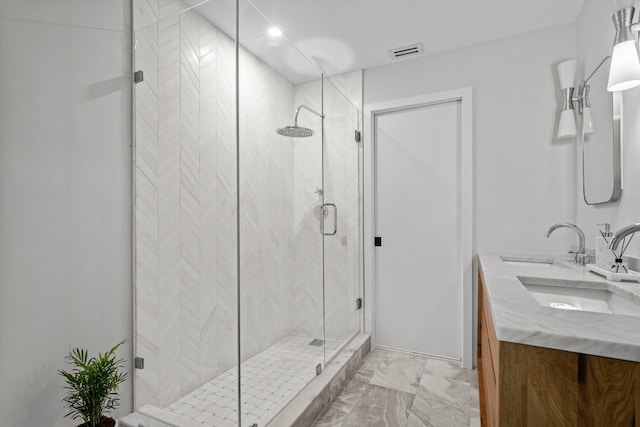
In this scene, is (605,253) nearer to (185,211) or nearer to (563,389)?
(563,389)

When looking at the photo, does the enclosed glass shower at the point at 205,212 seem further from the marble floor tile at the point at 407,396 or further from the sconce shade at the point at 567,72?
the sconce shade at the point at 567,72

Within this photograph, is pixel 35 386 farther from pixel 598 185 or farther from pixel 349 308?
pixel 598 185

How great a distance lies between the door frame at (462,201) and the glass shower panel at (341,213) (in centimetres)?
9

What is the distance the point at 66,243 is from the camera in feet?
4.59

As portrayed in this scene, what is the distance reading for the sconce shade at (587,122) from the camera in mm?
1876

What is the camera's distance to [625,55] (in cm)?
121

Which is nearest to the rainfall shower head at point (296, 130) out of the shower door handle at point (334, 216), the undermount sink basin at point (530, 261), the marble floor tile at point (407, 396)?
the shower door handle at point (334, 216)

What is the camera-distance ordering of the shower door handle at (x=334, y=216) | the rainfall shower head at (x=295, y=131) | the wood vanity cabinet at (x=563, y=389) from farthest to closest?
the shower door handle at (x=334, y=216) < the rainfall shower head at (x=295, y=131) < the wood vanity cabinet at (x=563, y=389)

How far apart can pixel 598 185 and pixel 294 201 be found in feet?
5.63

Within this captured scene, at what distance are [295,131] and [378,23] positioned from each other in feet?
3.21

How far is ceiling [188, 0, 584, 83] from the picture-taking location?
196 cm

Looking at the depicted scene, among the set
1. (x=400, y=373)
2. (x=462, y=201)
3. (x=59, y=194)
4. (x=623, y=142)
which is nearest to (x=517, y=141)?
(x=462, y=201)

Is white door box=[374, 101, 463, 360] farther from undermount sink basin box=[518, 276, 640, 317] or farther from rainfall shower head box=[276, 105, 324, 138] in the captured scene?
undermount sink basin box=[518, 276, 640, 317]

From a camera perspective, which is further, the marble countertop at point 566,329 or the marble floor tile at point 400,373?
the marble floor tile at point 400,373
